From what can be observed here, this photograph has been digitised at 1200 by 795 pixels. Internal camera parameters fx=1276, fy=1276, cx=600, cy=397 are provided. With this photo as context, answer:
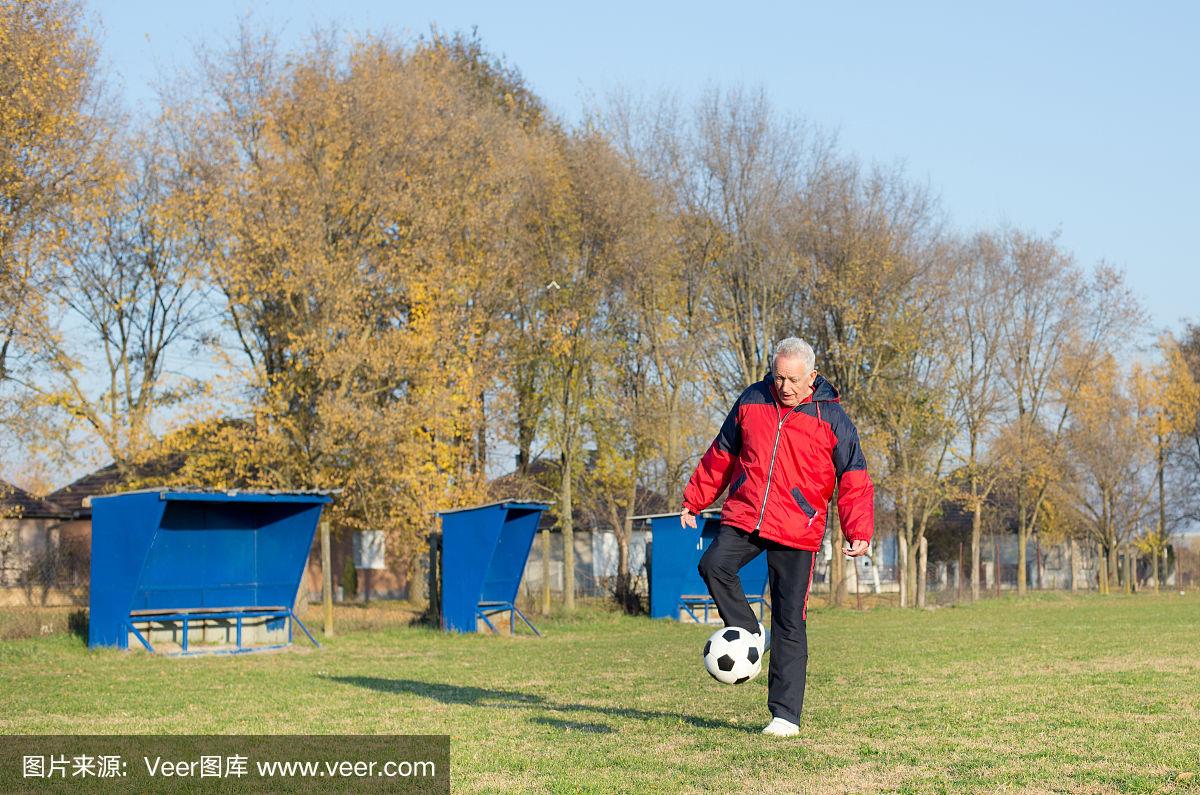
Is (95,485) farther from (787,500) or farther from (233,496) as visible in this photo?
(787,500)

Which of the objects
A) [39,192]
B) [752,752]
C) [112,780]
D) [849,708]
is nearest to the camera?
[112,780]

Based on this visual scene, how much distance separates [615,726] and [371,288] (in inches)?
717

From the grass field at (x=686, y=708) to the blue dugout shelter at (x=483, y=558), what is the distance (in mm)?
3040

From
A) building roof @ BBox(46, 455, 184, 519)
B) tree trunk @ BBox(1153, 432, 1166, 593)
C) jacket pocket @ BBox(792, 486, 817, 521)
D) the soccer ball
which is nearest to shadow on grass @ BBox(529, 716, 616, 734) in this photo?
the soccer ball

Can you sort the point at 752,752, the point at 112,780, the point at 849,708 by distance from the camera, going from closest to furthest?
the point at 112,780
the point at 752,752
the point at 849,708

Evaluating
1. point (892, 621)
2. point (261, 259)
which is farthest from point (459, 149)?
point (892, 621)

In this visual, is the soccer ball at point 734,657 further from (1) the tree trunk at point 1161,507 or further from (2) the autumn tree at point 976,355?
(1) the tree trunk at point 1161,507

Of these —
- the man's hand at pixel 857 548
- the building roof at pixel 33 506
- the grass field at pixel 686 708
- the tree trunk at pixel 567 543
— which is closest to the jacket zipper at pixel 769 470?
the man's hand at pixel 857 548

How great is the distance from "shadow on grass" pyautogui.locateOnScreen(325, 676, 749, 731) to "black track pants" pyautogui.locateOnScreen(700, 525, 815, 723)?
44 centimetres

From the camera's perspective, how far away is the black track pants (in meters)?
7.66

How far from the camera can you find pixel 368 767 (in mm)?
6801

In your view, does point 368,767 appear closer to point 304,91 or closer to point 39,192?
point 39,192

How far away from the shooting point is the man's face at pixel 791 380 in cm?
757

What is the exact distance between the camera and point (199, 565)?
19.0 meters
